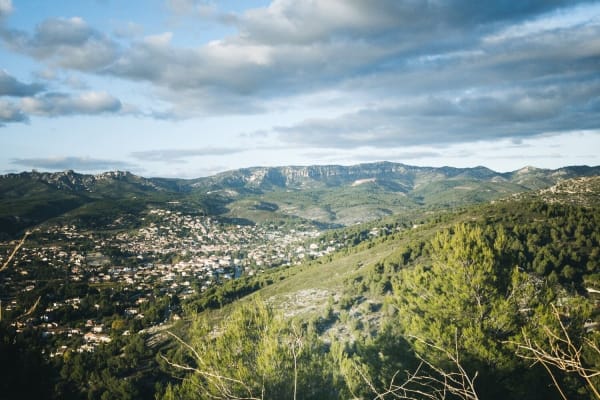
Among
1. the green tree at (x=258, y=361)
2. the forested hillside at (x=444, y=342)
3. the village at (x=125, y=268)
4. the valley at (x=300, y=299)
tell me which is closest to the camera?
the forested hillside at (x=444, y=342)

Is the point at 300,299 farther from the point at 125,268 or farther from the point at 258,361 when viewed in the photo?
the point at 125,268

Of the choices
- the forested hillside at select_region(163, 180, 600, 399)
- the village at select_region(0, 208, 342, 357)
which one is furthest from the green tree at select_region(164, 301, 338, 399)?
the village at select_region(0, 208, 342, 357)

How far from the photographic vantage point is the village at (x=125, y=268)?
61.3 meters

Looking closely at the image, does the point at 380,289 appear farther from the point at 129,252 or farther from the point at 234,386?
the point at 129,252

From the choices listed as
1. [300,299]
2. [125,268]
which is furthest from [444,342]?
[125,268]

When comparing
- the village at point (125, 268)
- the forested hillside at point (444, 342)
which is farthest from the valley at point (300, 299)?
the village at point (125, 268)

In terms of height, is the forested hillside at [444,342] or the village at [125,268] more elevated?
the forested hillside at [444,342]

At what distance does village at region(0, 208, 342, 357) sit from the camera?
61312 mm

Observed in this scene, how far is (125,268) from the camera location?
10606 cm

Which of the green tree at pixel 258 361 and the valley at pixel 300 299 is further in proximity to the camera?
the valley at pixel 300 299

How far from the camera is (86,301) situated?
234ft

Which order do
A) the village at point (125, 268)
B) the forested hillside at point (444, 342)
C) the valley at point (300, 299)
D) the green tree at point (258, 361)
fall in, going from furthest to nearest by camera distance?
the village at point (125, 268), the valley at point (300, 299), the green tree at point (258, 361), the forested hillside at point (444, 342)

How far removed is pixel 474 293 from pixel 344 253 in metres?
73.3

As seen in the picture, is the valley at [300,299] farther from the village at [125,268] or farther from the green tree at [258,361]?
the village at [125,268]
